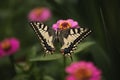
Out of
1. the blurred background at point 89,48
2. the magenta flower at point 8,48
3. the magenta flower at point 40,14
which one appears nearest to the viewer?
the blurred background at point 89,48

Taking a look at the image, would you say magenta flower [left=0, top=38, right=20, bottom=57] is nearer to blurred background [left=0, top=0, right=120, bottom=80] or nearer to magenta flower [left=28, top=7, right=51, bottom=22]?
blurred background [left=0, top=0, right=120, bottom=80]

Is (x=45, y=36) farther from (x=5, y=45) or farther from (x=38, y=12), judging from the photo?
(x=38, y=12)

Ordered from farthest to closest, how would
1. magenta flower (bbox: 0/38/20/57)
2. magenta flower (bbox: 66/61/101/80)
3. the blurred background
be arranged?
magenta flower (bbox: 0/38/20/57)
the blurred background
magenta flower (bbox: 66/61/101/80)

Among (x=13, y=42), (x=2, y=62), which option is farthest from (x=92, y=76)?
(x=2, y=62)

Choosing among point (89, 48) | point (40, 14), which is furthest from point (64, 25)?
point (40, 14)

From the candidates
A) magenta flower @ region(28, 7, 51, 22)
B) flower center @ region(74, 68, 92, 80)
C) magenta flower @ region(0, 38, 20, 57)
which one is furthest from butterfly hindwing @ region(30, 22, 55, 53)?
magenta flower @ region(28, 7, 51, 22)

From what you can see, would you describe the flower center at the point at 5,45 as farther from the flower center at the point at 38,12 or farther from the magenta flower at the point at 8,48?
the flower center at the point at 38,12

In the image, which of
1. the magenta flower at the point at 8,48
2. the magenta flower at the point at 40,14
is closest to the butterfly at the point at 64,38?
the magenta flower at the point at 8,48

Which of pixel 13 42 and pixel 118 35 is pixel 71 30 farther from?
pixel 13 42
